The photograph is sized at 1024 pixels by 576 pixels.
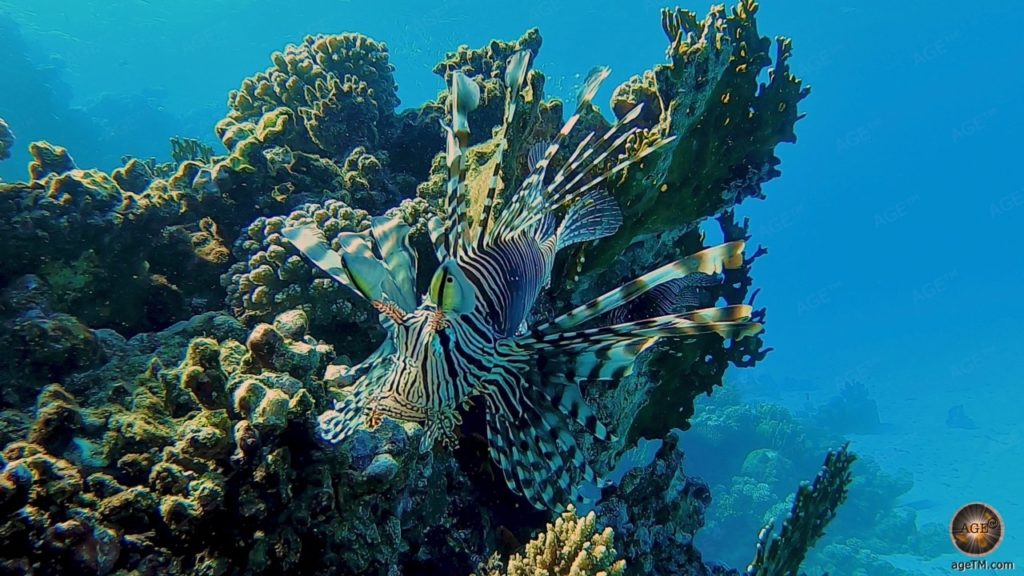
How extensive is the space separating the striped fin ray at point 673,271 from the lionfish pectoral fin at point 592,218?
1.25m

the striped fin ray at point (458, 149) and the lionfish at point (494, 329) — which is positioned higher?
the striped fin ray at point (458, 149)

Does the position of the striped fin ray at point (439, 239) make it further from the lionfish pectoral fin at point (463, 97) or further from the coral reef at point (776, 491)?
the coral reef at point (776, 491)

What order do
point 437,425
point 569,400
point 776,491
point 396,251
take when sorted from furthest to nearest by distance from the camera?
point 776,491
point 569,400
point 396,251
point 437,425

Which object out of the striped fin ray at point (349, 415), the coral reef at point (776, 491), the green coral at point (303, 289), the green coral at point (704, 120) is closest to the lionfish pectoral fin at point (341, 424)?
the striped fin ray at point (349, 415)

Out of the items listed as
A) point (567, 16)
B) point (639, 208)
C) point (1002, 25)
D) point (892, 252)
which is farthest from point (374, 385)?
point (892, 252)

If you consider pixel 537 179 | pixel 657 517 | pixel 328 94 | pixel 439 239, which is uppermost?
pixel 328 94

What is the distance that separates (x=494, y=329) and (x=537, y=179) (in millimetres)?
905

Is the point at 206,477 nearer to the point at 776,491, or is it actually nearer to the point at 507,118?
the point at 507,118

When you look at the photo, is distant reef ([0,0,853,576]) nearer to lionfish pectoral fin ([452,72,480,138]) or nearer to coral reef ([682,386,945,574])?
lionfish pectoral fin ([452,72,480,138])

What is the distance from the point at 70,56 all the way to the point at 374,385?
85.7 metres

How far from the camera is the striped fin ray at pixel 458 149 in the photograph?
1885mm

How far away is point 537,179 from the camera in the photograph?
2688 mm

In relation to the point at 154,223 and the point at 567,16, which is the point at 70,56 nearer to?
the point at 567,16

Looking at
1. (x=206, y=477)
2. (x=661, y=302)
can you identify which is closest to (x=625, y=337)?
(x=206, y=477)
